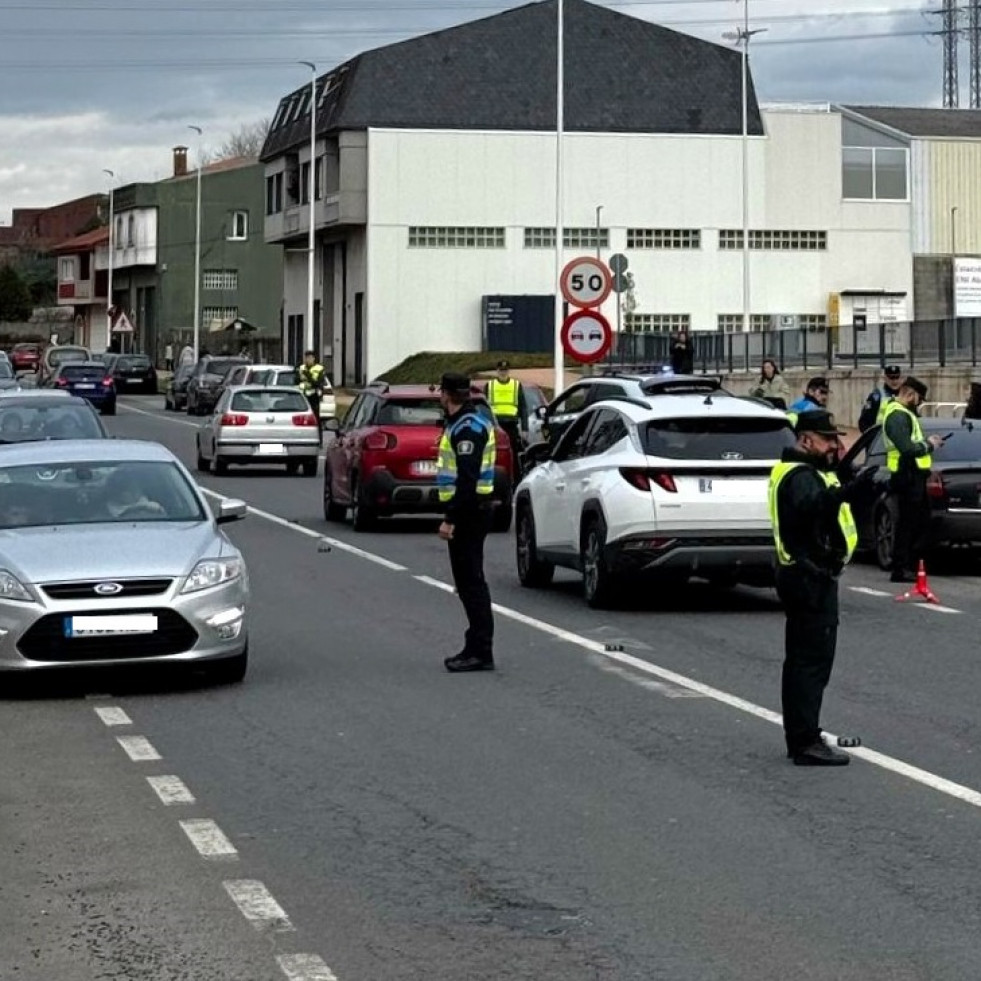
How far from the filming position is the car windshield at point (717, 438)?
17.5 metres

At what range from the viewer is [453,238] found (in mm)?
77438

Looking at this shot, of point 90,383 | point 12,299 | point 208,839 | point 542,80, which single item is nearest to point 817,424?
point 208,839

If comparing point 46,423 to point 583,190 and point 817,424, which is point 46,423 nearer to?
point 817,424

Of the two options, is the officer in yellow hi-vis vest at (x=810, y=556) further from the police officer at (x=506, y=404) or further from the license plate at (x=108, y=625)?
the police officer at (x=506, y=404)

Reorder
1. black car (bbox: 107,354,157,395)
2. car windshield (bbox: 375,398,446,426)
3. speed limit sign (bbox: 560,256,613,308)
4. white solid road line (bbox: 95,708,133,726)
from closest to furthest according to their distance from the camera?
1. white solid road line (bbox: 95,708,133,726)
2. car windshield (bbox: 375,398,446,426)
3. speed limit sign (bbox: 560,256,613,308)
4. black car (bbox: 107,354,157,395)

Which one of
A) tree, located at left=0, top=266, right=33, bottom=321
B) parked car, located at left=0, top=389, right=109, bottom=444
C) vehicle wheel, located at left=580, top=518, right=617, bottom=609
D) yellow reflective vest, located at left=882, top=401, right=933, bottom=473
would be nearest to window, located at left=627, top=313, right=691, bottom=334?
parked car, located at left=0, top=389, right=109, bottom=444

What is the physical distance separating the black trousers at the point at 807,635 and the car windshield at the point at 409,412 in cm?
1540

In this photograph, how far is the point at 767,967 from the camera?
6.89m

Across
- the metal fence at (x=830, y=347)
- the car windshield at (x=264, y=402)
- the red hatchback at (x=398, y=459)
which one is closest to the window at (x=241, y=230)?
the metal fence at (x=830, y=347)

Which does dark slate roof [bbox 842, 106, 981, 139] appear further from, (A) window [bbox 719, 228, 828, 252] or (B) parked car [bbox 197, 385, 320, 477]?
(B) parked car [bbox 197, 385, 320, 477]

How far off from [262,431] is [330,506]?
10.2 meters

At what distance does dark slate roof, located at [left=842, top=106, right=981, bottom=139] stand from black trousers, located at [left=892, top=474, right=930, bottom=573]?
6390cm

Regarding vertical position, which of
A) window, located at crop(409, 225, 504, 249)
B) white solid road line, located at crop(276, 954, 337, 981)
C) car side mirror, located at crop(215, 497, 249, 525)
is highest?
window, located at crop(409, 225, 504, 249)

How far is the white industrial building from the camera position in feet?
253
